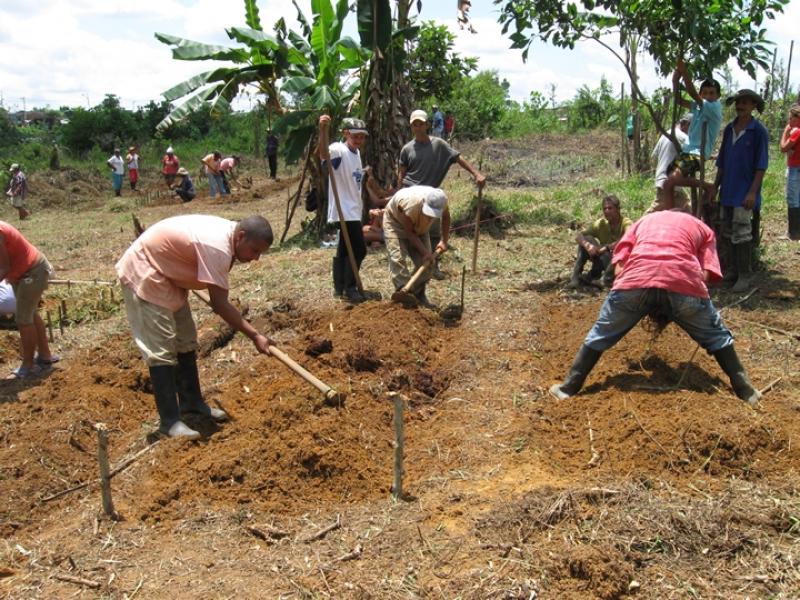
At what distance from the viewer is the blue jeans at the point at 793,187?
780 centimetres

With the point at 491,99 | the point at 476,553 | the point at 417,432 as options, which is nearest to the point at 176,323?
the point at 417,432

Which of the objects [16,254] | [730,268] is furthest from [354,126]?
[730,268]

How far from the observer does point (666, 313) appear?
459 cm

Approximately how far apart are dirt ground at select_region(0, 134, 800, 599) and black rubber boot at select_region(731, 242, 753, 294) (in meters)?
0.38

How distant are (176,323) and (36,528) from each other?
1357mm

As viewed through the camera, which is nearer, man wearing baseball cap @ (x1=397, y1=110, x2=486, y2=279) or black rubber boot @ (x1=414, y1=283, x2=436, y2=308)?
black rubber boot @ (x1=414, y1=283, x2=436, y2=308)

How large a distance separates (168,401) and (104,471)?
0.89 m

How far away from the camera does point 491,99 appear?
27078 mm

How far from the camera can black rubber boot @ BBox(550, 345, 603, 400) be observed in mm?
4742

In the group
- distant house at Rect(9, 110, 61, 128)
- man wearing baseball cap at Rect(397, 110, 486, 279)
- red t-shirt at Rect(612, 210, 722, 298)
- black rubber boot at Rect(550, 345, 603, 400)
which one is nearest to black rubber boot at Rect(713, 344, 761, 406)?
red t-shirt at Rect(612, 210, 722, 298)

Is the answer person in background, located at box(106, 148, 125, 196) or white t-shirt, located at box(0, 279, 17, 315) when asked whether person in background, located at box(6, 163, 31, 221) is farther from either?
white t-shirt, located at box(0, 279, 17, 315)

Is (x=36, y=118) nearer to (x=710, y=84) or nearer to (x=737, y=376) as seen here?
(x=710, y=84)

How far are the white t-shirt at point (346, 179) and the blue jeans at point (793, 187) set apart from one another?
4420 mm

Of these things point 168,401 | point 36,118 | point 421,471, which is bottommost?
point 421,471
